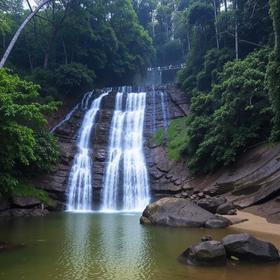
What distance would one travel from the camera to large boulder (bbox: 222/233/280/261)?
33.1 ft

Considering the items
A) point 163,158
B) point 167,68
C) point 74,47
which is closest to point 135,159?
A: point 163,158

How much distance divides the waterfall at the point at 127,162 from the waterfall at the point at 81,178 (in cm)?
126

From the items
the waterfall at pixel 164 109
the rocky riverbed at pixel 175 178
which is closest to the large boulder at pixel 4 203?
the rocky riverbed at pixel 175 178

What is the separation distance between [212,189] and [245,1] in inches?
801

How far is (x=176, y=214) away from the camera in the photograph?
56.5 ft

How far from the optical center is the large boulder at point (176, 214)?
16641 mm

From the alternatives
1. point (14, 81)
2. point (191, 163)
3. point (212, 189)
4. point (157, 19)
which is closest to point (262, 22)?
point (191, 163)

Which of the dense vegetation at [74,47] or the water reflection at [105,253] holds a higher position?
the dense vegetation at [74,47]

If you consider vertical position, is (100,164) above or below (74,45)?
below

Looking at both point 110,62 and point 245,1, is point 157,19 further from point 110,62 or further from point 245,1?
point 245,1

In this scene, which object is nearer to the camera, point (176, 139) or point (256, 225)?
point (256, 225)

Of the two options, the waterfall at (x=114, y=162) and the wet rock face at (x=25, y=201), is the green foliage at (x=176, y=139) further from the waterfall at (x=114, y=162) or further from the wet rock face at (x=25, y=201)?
the wet rock face at (x=25, y=201)

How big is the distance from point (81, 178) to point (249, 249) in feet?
65.7

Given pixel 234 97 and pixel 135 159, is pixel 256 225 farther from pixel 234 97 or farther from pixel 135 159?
pixel 135 159
